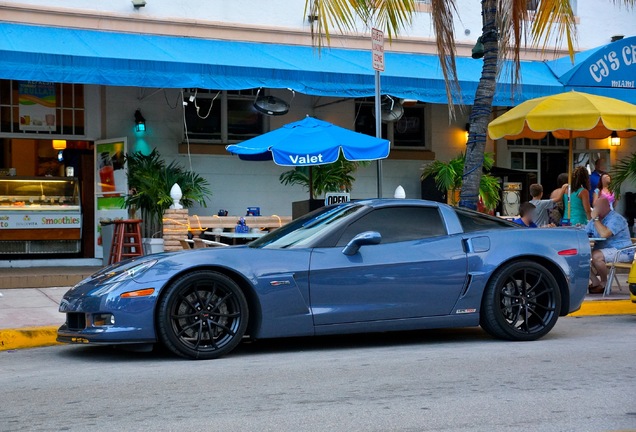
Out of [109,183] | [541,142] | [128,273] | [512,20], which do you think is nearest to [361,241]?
[128,273]

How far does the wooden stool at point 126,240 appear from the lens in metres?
14.1

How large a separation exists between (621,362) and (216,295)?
11.0 feet

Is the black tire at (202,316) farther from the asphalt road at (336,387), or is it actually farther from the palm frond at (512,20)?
the palm frond at (512,20)

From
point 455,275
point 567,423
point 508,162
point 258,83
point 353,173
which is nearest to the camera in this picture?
point 567,423

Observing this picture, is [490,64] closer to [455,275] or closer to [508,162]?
[455,275]

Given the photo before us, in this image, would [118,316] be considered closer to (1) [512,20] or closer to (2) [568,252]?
(2) [568,252]

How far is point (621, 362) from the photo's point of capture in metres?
7.67

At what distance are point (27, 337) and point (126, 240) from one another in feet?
16.7

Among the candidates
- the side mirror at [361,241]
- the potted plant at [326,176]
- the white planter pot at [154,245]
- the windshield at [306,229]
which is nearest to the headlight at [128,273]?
the windshield at [306,229]

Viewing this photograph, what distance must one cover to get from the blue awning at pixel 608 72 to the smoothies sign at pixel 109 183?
7.97 meters

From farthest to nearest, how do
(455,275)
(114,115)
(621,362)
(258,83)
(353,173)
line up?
(353,173)
(114,115)
(258,83)
(455,275)
(621,362)

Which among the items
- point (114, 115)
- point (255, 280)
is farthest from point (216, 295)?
point (114, 115)

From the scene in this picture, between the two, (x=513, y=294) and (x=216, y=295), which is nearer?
(x=216, y=295)

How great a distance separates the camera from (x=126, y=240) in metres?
14.3
